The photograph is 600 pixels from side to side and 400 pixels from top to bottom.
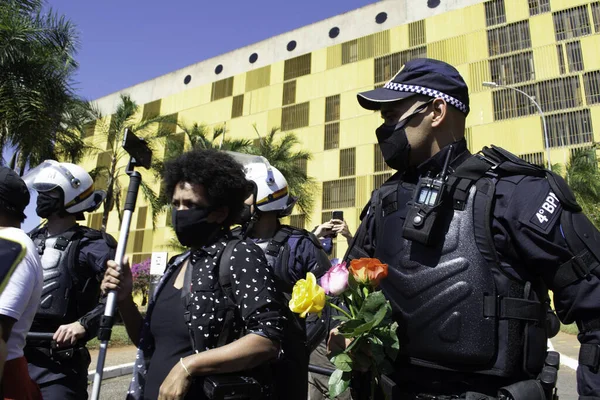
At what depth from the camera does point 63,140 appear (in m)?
15.0

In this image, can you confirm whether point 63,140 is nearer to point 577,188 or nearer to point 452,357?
point 452,357

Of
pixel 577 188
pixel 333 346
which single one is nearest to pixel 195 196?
pixel 333 346

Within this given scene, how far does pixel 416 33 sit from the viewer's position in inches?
1169

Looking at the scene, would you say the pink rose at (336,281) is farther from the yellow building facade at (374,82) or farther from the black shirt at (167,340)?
the yellow building facade at (374,82)

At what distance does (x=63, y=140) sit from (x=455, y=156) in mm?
15027

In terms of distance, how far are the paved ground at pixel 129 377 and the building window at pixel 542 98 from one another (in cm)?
1501

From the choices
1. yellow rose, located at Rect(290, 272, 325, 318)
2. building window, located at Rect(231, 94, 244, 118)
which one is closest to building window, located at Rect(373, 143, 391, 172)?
building window, located at Rect(231, 94, 244, 118)

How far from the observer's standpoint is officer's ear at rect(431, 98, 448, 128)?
2246mm

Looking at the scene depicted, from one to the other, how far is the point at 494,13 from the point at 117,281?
29511 mm

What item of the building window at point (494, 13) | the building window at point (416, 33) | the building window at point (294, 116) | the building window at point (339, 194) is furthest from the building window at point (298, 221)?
the building window at point (494, 13)

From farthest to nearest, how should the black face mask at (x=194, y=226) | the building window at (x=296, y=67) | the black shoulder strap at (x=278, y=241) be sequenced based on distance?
the building window at (x=296, y=67) < the black shoulder strap at (x=278, y=241) < the black face mask at (x=194, y=226)

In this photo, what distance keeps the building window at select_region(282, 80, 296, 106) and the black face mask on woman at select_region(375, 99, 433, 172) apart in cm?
Result: 3175

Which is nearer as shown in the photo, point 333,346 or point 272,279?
point 333,346

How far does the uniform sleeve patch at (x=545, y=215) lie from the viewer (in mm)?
1816
